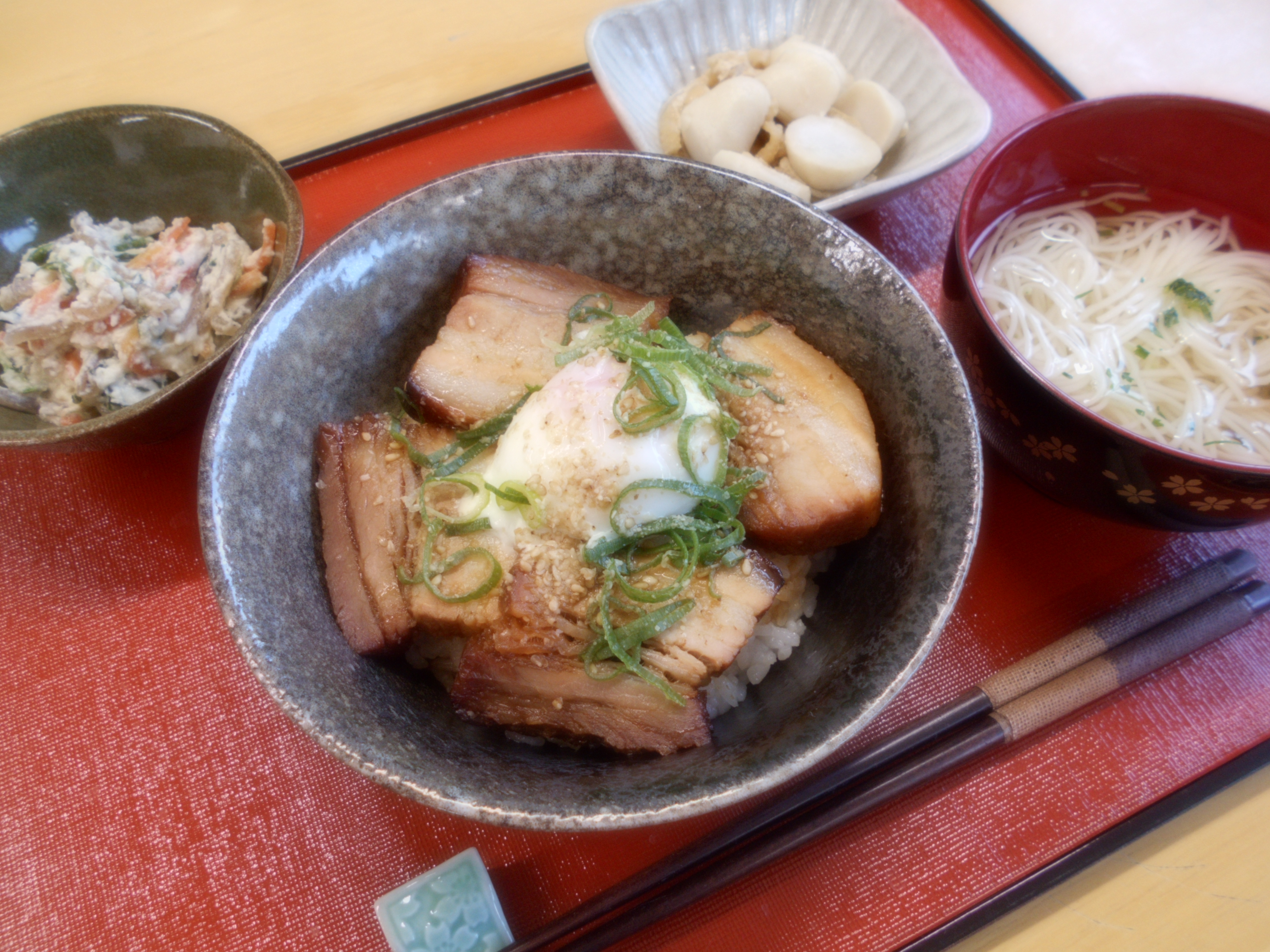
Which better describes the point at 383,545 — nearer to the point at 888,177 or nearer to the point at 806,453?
the point at 806,453

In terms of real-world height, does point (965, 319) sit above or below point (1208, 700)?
above

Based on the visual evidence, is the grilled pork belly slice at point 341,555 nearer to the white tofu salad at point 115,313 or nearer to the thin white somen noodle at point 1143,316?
the white tofu salad at point 115,313

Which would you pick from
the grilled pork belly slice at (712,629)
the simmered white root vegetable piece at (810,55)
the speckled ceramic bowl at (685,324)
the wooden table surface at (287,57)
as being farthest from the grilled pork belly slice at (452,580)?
the simmered white root vegetable piece at (810,55)

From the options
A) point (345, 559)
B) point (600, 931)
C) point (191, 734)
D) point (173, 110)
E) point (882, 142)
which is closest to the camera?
point (600, 931)

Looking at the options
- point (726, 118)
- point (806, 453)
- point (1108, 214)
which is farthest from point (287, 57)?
point (1108, 214)

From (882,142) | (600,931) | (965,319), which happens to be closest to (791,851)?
(600,931)

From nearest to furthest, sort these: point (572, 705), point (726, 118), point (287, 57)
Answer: point (572, 705)
point (726, 118)
point (287, 57)

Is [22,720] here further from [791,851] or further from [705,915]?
[791,851]
